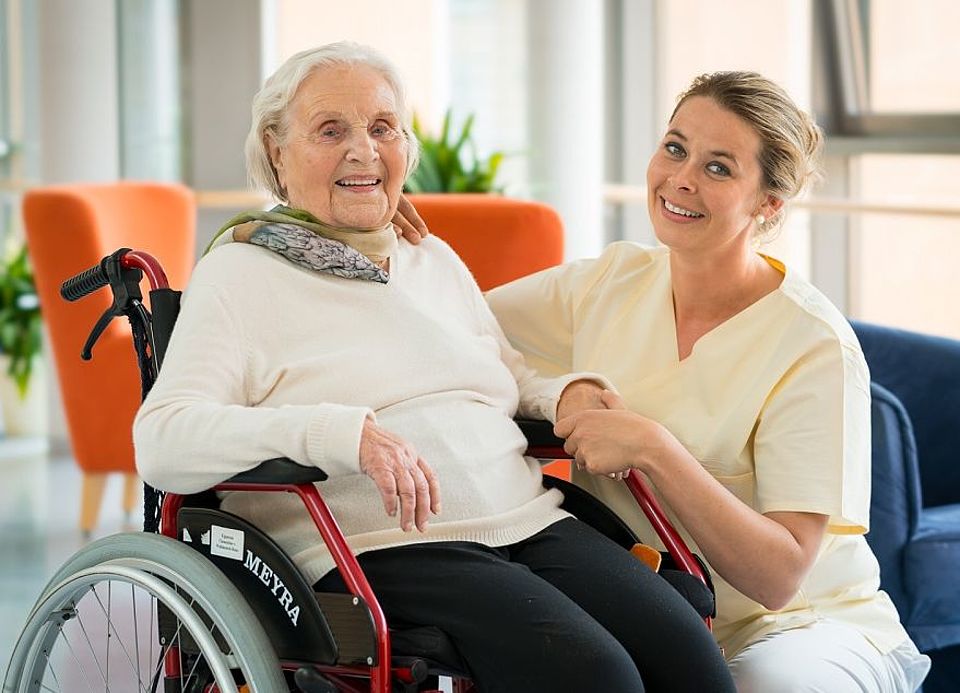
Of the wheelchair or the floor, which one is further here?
the floor

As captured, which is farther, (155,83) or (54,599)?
(155,83)

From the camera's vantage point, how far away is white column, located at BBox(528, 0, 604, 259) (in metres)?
4.87

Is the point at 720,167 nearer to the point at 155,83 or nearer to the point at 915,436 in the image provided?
the point at 915,436

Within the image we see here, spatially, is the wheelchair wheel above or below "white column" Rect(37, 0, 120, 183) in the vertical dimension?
below

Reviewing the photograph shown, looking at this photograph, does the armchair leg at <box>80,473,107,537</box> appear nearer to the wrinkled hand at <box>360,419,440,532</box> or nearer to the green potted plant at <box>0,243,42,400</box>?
the green potted plant at <box>0,243,42,400</box>

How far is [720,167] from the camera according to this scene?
1.99 m

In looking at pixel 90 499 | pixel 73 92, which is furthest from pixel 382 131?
pixel 73 92

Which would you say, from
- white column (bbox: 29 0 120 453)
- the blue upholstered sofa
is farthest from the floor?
the blue upholstered sofa

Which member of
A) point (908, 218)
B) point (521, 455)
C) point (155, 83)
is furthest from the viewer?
point (155, 83)

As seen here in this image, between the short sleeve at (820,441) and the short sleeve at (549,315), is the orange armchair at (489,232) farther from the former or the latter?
the short sleeve at (820,441)

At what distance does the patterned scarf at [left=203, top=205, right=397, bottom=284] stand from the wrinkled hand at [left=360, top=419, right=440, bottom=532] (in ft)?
0.95

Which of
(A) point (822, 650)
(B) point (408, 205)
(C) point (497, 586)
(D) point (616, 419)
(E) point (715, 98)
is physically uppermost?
(E) point (715, 98)

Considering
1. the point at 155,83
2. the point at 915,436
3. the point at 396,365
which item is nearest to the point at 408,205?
the point at 396,365

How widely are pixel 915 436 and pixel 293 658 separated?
1648 mm
